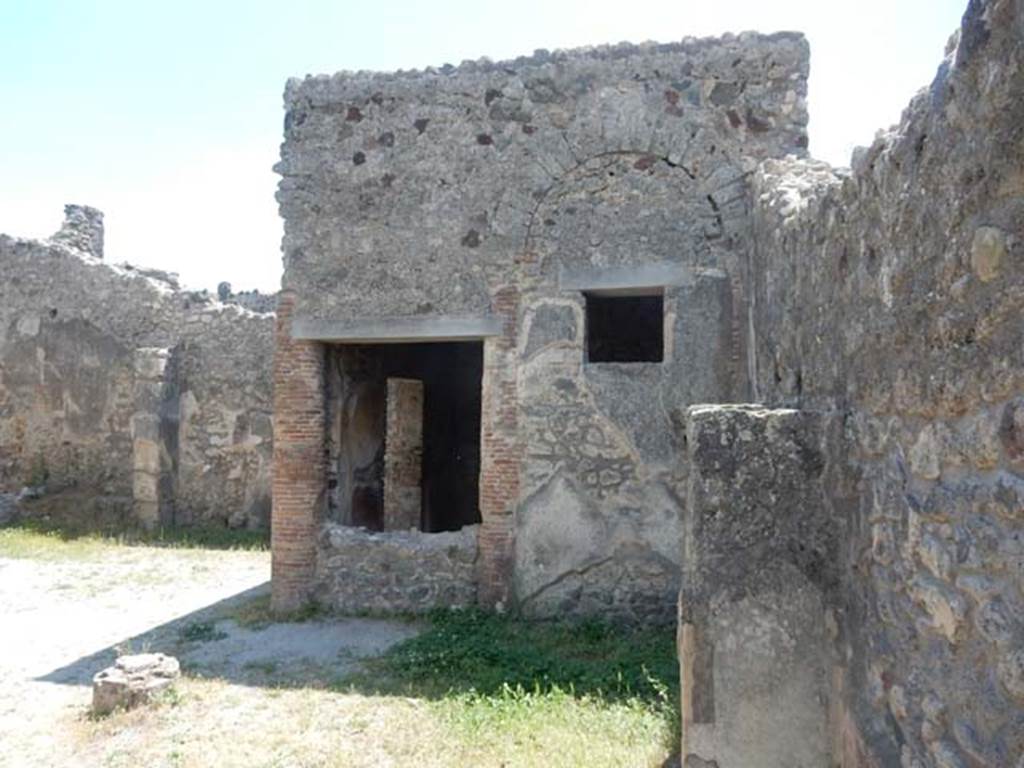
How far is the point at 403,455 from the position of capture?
10.2 meters

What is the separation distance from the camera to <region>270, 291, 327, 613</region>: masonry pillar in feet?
24.1

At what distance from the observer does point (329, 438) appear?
25.5 feet

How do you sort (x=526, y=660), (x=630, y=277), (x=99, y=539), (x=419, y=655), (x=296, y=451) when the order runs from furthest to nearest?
(x=99, y=539), (x=296, y=451), (x=630, y=277), (x=419, y=655), (x=526, y=660)

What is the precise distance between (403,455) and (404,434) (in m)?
0.26

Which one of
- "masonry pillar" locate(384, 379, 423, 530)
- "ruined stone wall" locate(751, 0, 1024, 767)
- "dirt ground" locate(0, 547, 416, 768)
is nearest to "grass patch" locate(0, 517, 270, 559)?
"dirt ground" locate(0, 547, 416, 768)

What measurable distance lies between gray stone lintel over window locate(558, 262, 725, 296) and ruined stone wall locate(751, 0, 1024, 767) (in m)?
3.36

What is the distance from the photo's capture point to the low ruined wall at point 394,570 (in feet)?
23.1

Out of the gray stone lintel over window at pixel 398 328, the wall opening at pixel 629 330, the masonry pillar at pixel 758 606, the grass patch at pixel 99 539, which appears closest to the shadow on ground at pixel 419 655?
the masonry pillar at pixel 758 606

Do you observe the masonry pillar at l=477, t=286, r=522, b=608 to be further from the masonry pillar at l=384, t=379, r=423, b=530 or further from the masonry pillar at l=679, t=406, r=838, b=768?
the masonry pillar at l=679, t=406, r=838, b=768

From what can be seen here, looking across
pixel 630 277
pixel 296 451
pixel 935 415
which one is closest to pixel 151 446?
pixel 296 451

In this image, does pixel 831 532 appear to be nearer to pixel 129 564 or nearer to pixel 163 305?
pixel 129 564

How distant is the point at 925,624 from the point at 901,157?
129 centimetres

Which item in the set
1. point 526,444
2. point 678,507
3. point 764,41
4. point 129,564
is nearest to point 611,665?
point 678,507

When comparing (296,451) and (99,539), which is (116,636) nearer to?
(296,451)
